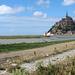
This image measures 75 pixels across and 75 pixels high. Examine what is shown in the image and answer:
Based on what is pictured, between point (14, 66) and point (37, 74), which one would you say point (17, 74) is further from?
point (14, 66)

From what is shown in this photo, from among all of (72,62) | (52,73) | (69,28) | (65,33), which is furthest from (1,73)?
(69,28)

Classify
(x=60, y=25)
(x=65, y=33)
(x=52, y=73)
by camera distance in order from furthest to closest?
(x=60, y=25) → (x=65, y=33) → (x=52, y=73)

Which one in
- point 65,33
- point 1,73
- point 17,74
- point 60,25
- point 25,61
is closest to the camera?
point 17,74

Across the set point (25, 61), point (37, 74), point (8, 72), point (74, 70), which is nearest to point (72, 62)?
point (74, 70)

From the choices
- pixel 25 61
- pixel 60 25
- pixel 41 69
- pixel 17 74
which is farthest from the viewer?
pixel 60 25

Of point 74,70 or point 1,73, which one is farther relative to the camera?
point 1,73

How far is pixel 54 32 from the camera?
624 ft

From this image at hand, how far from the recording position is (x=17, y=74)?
6684 mm

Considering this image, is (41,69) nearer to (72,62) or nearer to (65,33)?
(72,62)

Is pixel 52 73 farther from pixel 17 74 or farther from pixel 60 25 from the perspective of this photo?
pixel 60 25

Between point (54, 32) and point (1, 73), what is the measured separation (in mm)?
182718

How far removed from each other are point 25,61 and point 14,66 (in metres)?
3.09

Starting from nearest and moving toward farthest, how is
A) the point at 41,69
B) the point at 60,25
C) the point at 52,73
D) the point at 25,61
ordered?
the point at 52,73 → the point at 41,69 → the point at 25,61 → the point at 60,25

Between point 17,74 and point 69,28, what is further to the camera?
point 69,28
